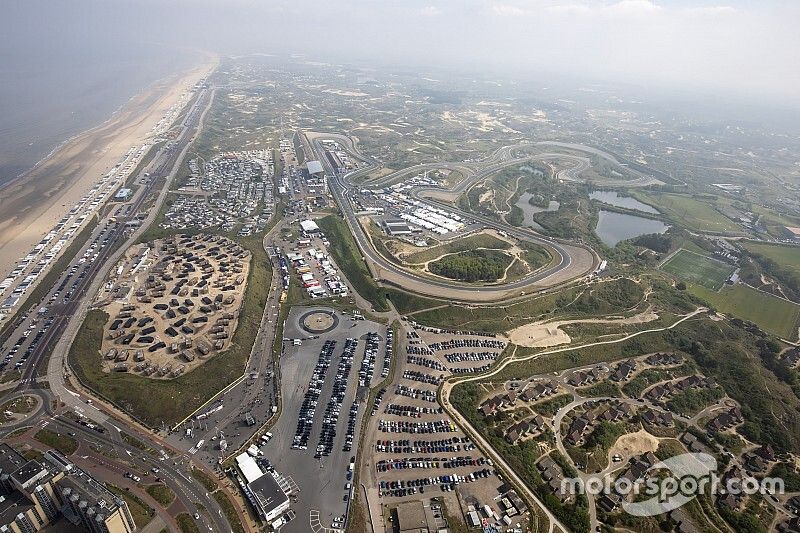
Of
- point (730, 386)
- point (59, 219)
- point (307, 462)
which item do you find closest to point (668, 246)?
point (730, 386)

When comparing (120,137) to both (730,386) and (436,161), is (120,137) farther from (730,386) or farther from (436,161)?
(730,386)

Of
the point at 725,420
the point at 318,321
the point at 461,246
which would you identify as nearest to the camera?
the point at 725,420

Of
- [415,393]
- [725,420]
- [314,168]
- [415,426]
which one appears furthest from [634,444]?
[314,168]

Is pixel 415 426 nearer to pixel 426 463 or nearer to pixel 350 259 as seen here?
pixel 426 463

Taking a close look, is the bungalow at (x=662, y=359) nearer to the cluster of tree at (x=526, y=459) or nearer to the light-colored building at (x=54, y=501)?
the cluster of tree at (x=526, y=459)

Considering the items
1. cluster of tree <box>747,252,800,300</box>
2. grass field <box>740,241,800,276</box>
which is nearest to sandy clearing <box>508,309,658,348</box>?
cluster of tree <box>747,252,800,300</box>

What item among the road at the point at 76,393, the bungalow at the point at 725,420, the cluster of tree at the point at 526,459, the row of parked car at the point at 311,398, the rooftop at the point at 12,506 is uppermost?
the bungalow at the point at 725,420

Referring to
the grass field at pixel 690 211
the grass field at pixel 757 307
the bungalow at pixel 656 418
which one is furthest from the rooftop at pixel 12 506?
the grass field at pixel 690 211
